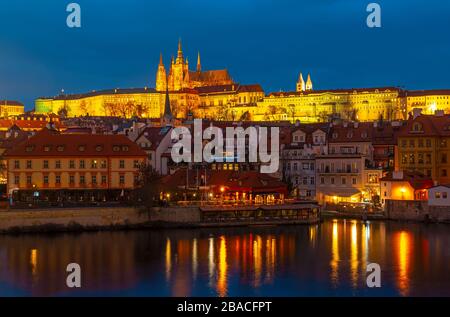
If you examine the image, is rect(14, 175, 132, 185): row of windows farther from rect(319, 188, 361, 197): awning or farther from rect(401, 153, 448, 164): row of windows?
rect(401, 153, 448, 164): row of windows

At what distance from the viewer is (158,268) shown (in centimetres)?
3616

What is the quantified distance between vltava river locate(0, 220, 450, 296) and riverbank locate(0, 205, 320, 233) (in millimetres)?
1356

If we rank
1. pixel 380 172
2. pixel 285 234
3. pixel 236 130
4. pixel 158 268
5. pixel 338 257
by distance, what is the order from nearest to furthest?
pixel 158 268, pixel 338 257, pixel 285 234, pixel 380 172, pixel 236 130

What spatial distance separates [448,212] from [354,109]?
14243 centimetres

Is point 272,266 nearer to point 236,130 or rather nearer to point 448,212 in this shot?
point 448,212

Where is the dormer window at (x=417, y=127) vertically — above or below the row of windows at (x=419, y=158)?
above

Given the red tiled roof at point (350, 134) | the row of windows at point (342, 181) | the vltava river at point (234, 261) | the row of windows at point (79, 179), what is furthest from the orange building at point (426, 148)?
the row of windows at point (79, 179)

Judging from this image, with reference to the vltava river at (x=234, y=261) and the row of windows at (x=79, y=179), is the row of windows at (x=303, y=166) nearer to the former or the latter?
the vltava river at (x=234, y=261)

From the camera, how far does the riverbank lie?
153 ft

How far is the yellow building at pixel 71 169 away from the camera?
177ft

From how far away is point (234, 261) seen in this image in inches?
1483

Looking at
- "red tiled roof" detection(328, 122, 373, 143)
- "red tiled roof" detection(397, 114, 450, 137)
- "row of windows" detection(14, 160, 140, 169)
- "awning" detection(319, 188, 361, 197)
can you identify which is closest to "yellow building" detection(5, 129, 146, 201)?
"row of windows" detection(14, 160, 140, 169)

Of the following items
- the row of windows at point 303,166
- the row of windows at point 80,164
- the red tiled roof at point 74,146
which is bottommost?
the row of windows at point 303,166
